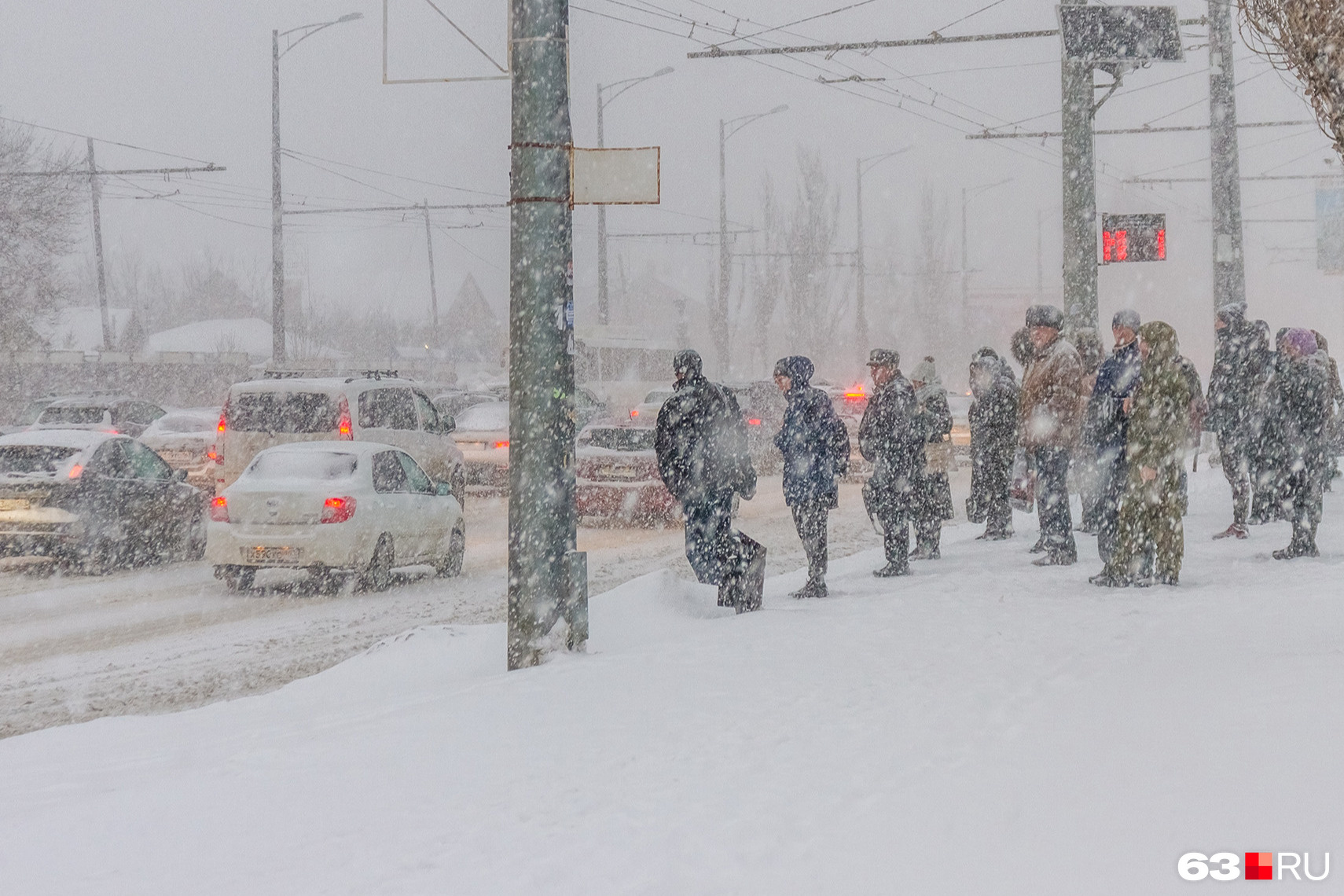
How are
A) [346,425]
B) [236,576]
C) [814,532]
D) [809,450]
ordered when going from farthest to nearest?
1. [346,425]
2. [236,576]
3. [814,532]
4. [809,450]

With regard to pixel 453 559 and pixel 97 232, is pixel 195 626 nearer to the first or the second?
pixel 453 559

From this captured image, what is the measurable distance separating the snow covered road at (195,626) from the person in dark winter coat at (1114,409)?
431 centimetres

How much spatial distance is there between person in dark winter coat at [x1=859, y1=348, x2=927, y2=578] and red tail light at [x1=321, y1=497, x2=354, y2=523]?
14.7 feet

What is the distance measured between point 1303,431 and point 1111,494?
1.78m

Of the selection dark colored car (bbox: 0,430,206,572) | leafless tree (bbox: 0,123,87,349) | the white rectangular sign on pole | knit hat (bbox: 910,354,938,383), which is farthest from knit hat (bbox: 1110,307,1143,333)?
leafless tree (bbox: 0,123,87,349)

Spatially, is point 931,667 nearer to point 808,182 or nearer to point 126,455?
point 126,455

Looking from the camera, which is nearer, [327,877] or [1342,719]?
[327,877]

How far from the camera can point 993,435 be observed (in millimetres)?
12094

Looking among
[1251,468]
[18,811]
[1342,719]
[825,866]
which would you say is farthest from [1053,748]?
[1251,468]

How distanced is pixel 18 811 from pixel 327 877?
60.0 inches

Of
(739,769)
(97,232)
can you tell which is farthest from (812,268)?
(739,769)

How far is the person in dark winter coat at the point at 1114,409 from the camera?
888cm

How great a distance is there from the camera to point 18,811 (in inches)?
191

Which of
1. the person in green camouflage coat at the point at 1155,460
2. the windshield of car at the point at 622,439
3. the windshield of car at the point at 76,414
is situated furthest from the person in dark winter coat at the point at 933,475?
the windshield of car at the point at 76,414
